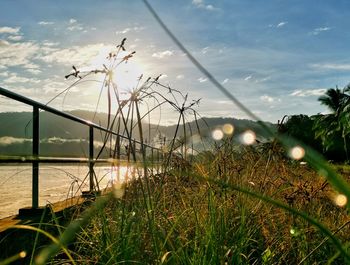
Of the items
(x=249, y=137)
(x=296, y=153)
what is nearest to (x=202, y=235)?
(x=249, y=137)

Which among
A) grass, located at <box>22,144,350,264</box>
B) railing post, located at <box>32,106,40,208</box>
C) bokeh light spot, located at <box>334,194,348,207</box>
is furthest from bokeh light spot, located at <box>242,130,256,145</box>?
railing post, located at <box>32,106,40,208</box>

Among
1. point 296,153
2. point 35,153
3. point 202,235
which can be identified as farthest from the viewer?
point 35,153

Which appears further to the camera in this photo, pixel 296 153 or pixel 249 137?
pixel 249 137

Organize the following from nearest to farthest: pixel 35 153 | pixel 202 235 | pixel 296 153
Answer: pixel 296 153, pixel 202 235, pixel 35 153

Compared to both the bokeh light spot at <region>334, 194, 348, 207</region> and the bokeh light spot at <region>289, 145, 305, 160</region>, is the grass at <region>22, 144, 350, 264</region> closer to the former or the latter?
the bokeh light spot at <region>334, 194, 348, 207</region>

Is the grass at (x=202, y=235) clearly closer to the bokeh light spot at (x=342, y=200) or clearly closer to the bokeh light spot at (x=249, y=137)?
the bokeh light spot at (x=249, y=137)

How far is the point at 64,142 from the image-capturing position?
10.2 ft

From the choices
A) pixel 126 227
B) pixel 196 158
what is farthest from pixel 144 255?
pixel 196 158

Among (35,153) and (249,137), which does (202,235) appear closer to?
(249,137)

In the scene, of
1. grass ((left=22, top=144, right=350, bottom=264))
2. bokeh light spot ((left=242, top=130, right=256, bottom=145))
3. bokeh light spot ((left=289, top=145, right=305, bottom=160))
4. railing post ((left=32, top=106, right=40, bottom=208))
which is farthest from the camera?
railing post ((left=32, top=106, right=40, bottom=208))

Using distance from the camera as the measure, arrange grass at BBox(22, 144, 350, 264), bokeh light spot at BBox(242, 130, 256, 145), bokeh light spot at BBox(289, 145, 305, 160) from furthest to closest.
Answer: grass at BBox(22, 144, 350, 264)
bokeh light spot at BBox(242, 130, 256, 145)
bokeh light spot at BBox(289, 145, 305, 160)

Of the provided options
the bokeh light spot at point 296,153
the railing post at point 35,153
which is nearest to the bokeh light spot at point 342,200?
the bokeh light spot at point 296,153

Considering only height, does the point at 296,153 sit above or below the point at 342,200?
above

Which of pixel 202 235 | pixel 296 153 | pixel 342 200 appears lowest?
pixel 202 235
